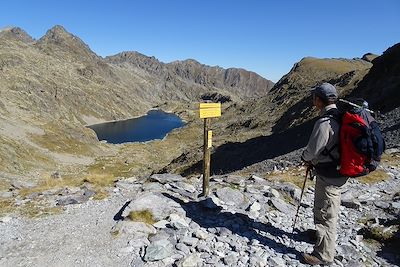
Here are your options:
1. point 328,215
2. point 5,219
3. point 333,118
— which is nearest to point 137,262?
point 328,215

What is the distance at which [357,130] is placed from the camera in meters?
7.96

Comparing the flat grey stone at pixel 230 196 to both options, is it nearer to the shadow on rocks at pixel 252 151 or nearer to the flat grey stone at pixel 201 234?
the flat grey stone at pixel 201 234

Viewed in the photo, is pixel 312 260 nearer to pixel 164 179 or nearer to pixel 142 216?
pixel 142 216

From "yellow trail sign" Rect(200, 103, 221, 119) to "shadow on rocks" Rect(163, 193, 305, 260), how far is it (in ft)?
9.50

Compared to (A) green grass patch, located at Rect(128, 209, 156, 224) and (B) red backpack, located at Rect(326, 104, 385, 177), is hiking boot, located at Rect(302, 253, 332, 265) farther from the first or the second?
(A) green grass patch, located at Rect(128, 209, 156, 224)

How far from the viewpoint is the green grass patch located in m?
11.1

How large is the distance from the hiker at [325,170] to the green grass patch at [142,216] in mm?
4623

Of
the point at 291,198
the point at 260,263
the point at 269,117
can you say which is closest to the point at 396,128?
the point at 291,198

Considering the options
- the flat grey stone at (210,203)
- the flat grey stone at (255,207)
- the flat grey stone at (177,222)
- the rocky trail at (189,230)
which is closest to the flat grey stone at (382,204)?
the rocky trail at (189,230)

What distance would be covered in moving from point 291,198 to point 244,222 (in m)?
3.93

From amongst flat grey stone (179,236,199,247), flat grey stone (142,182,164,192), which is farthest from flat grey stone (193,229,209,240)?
flat grey stone (142,182,164,192)

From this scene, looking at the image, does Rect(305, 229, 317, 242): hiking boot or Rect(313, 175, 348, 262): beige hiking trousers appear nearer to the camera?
Rect(313, 175, 348, 262): beige hiking trousers

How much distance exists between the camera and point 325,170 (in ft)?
28.2

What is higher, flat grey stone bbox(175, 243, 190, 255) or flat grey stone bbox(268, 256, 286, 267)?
flat grey stone bbox(175, 243, 190, 255)
